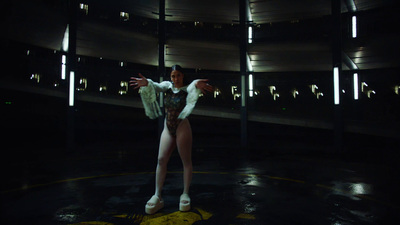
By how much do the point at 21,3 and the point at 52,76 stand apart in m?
2.81

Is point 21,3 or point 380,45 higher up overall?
point 21,3

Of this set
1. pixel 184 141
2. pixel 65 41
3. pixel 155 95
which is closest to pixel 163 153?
pixel 184 141

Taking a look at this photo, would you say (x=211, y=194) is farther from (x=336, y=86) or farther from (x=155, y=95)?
(x=336, y=86)

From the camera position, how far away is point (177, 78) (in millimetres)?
3410

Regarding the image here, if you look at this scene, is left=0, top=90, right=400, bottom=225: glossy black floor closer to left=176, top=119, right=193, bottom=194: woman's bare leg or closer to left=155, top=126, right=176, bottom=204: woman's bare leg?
left=155, top=126, right=176, bottom=204: woman's bare leg

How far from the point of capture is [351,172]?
554cm

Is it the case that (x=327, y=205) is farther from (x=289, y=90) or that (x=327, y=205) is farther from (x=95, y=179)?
(x=289, y=90)

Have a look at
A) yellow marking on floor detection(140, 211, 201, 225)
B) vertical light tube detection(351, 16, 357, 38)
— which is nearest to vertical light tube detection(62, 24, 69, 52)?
yellow marking on floor detection(140, 211, 201, 225)

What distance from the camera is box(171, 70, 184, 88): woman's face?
3.40 metres

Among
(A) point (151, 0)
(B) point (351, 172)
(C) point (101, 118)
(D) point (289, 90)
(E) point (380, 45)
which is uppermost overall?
(A) point (151, 0)

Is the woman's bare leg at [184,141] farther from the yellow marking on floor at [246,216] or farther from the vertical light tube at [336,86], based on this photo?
the vertical light tube at [336,86]

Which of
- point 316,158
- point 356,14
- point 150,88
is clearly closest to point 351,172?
point 316,158

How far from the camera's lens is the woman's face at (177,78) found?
11.2 feet

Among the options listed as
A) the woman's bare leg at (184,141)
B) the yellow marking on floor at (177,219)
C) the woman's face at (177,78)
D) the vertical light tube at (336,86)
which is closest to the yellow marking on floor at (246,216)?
the yellow marking on floor at (177,219)
